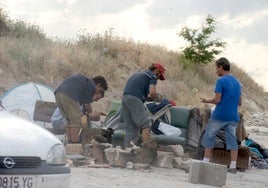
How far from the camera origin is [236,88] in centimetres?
1162

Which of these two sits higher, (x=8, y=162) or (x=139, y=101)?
(x=139, y=101)

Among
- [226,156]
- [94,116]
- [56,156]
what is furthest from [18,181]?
[94,116]

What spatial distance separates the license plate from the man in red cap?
5.97 metres

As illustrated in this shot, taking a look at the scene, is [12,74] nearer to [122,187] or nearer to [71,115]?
[71,115]

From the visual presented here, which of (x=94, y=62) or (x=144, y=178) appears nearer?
(x=144, y=178)

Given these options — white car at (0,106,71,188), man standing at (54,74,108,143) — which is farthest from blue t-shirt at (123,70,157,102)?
white car at (0,106,71,188)

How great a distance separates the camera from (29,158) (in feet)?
19.2

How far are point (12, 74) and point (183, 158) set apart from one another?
14.2 m

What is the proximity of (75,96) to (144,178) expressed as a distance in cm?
269

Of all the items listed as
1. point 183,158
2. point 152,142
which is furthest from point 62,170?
point 183,158

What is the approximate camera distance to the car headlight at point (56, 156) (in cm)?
608

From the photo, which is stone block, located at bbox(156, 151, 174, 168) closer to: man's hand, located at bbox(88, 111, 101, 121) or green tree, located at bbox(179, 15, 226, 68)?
man's hand, located at bbox(88, 111, 101, 121)

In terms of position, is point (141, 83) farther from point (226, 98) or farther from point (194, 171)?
point (194, 171)

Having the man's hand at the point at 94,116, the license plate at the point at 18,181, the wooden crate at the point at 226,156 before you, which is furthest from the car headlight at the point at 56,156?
the man's hand at the point at 94,116
